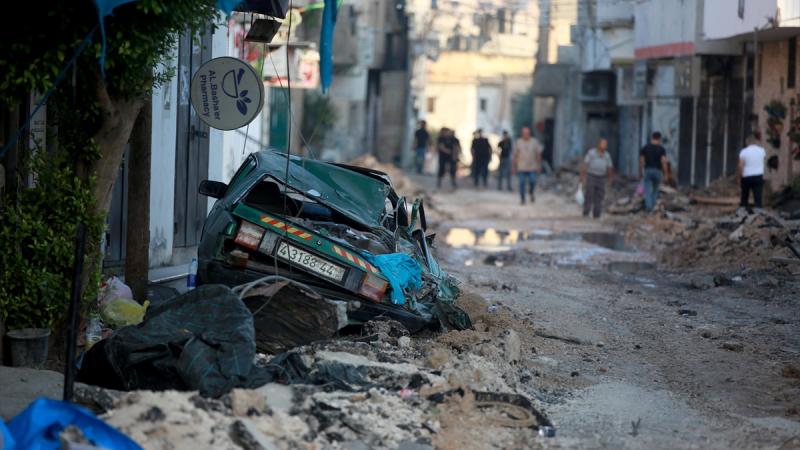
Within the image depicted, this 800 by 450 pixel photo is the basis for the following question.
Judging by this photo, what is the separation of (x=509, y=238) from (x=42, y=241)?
45.2 feet

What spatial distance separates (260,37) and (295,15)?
12866 mm

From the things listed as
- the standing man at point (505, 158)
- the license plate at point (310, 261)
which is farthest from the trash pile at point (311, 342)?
the standing man at point (505, 158)

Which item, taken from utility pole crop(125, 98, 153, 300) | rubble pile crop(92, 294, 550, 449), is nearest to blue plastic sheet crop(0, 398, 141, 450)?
rubble pile crop(92, 294, 550, 449)

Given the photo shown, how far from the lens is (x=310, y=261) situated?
8.85 metres

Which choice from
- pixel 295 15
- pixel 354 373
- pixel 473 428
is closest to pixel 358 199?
pixel 354 373

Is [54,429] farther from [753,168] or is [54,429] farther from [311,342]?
[753,168]

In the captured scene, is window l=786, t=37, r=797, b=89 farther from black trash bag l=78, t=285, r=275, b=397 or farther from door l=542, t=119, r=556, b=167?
door l=542, t=119, r=556, b=167

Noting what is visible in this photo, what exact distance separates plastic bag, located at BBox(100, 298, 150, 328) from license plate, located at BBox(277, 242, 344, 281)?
134cm

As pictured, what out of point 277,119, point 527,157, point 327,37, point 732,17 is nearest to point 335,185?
point 327,37

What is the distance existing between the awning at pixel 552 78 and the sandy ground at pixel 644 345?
26338 mm

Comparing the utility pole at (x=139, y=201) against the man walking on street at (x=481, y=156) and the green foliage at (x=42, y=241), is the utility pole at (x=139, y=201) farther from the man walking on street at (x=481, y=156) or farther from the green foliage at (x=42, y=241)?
the man walking on street at (x=481, y=156)

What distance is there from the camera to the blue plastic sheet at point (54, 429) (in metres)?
5.36

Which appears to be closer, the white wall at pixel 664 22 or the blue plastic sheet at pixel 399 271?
the blue plastic sheet at pixel 399 271

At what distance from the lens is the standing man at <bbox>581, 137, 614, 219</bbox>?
24281mm
